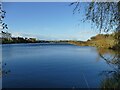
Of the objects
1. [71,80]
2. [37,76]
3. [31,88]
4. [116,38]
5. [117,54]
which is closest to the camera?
[116,38]

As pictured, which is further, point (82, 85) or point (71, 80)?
point (71, 80)

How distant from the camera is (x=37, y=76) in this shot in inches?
464

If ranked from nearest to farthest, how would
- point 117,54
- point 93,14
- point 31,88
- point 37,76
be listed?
point 93,14
point 117,54
point 31,88
point 37,76

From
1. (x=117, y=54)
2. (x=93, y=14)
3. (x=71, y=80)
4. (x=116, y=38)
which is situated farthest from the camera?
(x=71, y=80)

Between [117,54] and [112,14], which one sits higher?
[112,14]

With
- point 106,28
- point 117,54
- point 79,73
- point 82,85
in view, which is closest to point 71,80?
point 82,85

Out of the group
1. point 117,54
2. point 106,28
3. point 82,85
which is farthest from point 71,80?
point 106,28

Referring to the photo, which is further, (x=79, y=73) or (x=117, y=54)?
(x=79, y=73)

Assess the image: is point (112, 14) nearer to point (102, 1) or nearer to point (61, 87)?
point (102, 1)

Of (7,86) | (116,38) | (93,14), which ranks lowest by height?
(7,86)

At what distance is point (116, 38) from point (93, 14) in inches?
26.2

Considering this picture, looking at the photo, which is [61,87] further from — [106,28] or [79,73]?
[106,28]

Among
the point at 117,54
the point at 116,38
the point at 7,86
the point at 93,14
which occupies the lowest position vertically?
the point at 7,86

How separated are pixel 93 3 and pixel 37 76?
9.38m
